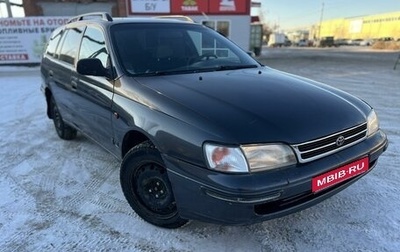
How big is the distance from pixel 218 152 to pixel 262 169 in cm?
30

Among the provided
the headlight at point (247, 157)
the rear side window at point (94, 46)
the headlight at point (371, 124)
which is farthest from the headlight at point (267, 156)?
the rear side window at point (94, 46)

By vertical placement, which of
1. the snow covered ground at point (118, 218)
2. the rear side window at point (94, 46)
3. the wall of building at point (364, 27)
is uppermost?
the rear side window at point (94, 46)

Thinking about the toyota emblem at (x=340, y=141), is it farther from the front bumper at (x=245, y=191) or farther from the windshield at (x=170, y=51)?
the windshield at (x=170, y=51)

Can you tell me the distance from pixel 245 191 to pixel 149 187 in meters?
1.02

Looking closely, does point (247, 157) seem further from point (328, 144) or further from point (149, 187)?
point (149, 187)

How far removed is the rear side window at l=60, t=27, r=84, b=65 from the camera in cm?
418

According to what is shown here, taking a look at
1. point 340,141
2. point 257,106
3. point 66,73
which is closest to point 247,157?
point 257,106

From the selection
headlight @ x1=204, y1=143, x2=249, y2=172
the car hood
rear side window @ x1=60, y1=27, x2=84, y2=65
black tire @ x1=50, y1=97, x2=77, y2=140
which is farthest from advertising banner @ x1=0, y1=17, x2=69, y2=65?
headlight @ x1=204, y1=143, x2=249, y2=172

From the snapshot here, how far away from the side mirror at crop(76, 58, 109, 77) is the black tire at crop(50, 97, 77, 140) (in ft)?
6.82

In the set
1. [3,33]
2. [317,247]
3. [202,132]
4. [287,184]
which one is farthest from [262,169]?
[3,33]

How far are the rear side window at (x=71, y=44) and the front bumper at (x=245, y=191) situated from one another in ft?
7.85

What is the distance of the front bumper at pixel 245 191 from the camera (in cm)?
217

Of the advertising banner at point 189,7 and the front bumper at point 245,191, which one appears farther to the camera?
the advertising banner at point 189,7

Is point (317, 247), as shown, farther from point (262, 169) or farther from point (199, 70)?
point (199, 70)
